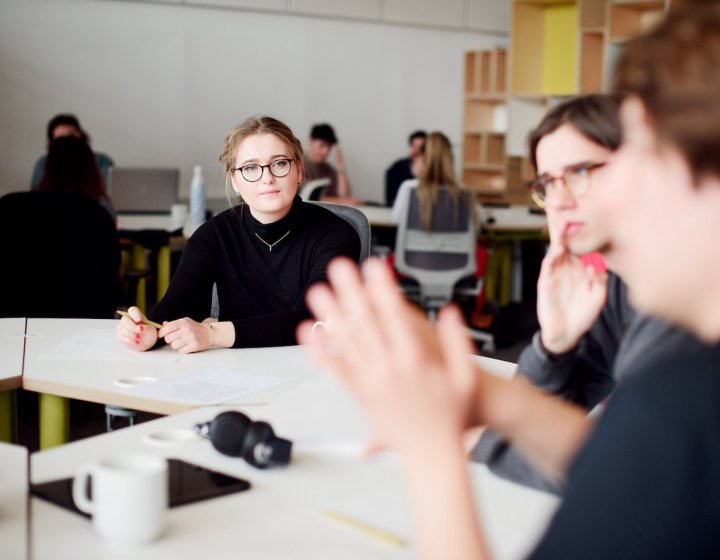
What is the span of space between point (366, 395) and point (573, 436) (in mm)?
326

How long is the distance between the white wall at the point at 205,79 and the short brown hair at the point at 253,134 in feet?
15.9

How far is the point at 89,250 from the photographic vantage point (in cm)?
345

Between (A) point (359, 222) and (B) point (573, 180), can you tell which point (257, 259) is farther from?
(B) point (573, 180)

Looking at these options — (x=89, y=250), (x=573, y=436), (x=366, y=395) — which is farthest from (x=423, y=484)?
(x=89, y=250)

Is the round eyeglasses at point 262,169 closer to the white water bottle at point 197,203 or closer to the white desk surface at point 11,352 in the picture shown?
the white desk surface at point 11,352

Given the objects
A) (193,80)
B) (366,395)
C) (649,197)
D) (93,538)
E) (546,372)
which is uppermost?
(193,80)

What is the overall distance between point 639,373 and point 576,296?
0.70 m

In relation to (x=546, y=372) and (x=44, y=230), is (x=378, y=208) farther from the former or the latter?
(x=546, y=372)

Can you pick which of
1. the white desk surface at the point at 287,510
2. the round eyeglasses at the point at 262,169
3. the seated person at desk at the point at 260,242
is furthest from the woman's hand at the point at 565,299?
the round eyeglasses at the point at 262,169

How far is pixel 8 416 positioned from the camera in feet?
6.94

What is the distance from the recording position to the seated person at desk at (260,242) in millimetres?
2523

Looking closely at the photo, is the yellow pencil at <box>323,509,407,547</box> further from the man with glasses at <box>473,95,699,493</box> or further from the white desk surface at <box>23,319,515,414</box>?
the white desk surface at <box>23,319,515,414</box>

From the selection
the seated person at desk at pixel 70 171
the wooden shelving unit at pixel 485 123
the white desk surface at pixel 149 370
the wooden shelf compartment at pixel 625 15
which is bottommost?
the white desk surface at pixel 149 370

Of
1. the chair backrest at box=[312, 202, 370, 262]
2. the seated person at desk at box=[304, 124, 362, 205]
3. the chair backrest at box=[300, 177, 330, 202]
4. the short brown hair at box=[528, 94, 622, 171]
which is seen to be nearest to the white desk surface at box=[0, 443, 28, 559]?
the short brown hair at box=[528, 94, 622, 171]
